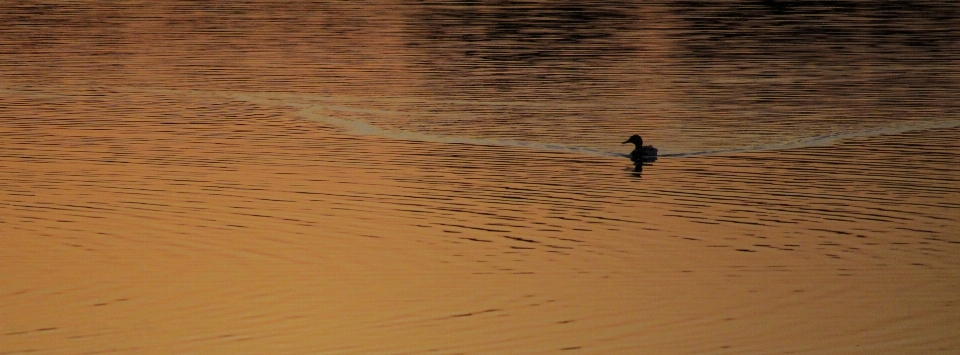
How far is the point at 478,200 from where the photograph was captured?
24.0m

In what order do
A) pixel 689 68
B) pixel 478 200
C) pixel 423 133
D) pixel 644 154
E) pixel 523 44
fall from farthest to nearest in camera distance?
pixel 523 44, pixel 689 68, pixel 423 133, pixel 644 154, pixel 478 200

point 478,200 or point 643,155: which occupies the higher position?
point 643,155

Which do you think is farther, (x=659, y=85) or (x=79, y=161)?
(x=659, y=85)

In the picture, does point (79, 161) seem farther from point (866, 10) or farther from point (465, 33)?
point (866, 10)

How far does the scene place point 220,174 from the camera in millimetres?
26328

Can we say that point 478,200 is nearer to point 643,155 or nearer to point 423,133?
point 643,155

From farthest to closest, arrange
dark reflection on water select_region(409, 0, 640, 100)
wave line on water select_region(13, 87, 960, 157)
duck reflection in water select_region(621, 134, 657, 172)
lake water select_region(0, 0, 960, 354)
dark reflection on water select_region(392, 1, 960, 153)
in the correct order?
1. dark reflection on water select_region(409, 0, 640, 100)
2. dark reflection on water select_region(392, 1, 960, 153)
3. wave line on water select_region(13, 87, 960, 157)
4. duck reflection in water select_region(621, 134, 657, 172)
5. lake water select_region(0, 0, 960, 354)

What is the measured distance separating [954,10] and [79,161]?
47931 mm

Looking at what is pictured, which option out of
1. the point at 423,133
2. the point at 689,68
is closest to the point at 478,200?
the point at 423,133

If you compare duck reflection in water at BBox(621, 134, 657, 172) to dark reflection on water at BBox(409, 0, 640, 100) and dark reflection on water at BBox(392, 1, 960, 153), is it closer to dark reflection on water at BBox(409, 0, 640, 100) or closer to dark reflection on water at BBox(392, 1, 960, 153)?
dark reflection on water at BBox(392, 1, 960, 153)

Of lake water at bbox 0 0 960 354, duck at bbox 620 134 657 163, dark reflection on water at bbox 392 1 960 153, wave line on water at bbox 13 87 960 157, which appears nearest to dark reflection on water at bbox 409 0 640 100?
dark reflection on water at bbox 392 1 960 153

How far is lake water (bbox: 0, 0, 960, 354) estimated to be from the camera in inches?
660

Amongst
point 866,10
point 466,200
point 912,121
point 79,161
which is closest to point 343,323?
point 466,200

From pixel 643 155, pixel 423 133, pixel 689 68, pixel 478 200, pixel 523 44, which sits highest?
pixel 523 44
